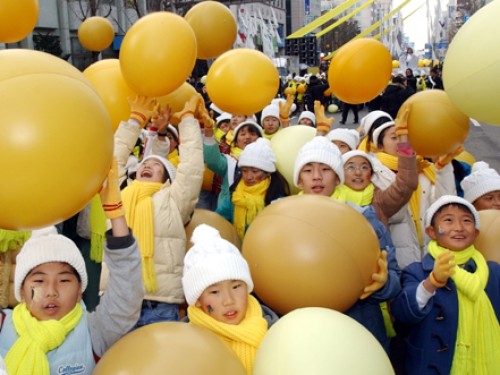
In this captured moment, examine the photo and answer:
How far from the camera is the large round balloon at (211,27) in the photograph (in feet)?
15.8

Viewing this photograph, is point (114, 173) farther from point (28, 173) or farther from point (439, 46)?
point (439, 46)

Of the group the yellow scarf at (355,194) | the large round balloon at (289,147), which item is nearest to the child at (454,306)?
the yellow scarf at (355,194)

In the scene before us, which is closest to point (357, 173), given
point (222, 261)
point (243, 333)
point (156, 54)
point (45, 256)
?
point (156, 54)

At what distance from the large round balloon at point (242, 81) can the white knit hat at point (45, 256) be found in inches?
82.3

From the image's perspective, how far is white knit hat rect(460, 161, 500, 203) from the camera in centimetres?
388

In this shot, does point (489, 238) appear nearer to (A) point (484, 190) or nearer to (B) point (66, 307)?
(A) point (484, 190)

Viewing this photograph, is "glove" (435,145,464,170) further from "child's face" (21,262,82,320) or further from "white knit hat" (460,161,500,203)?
"child's face" (21,262,82,320)

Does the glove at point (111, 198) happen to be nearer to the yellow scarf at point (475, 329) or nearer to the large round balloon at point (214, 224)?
the large round balloon at point (214, 224)

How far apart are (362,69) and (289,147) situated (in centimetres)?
103

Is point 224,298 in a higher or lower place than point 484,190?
higher

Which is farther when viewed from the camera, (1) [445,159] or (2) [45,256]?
(1) [445,159]

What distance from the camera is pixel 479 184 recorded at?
3.93 meters

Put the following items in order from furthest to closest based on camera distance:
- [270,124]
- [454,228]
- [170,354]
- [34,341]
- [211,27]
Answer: [270,124], [211,27], [454,228], [34,341], [170,354]

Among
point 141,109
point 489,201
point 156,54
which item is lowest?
point 489,201
